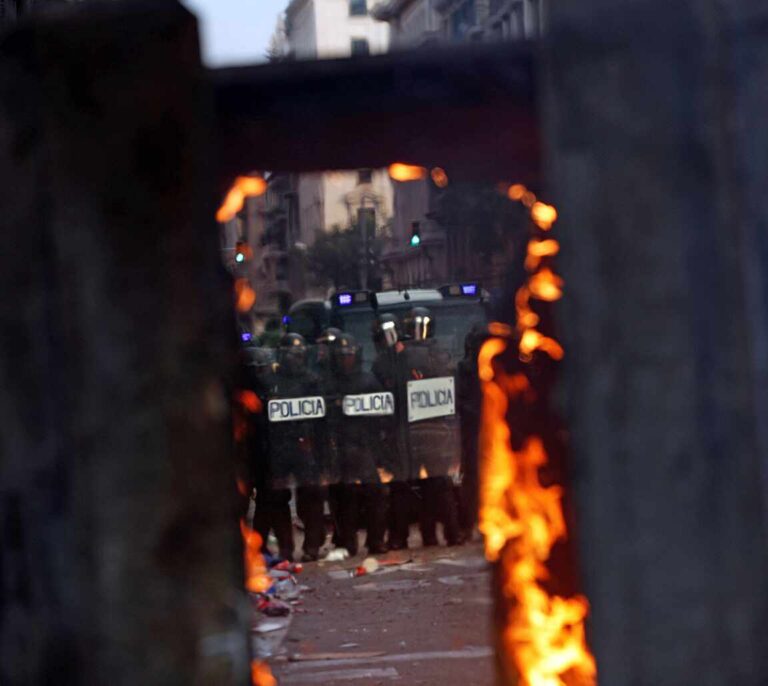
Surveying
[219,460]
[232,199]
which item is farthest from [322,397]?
[219,460]

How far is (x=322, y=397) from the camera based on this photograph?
1312 cm

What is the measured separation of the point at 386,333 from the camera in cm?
1369

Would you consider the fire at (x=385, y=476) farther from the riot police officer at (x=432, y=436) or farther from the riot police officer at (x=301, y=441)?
the riot police officer at (x=301, y=441)

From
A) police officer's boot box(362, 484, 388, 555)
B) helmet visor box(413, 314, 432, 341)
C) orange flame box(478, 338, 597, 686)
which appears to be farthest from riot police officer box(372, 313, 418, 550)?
orange flame box(478, 338, 597, 686)

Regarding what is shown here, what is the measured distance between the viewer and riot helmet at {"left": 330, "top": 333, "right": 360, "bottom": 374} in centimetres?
1316

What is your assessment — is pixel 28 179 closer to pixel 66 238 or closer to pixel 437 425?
pixel 66 238

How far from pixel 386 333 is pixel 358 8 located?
8804cm

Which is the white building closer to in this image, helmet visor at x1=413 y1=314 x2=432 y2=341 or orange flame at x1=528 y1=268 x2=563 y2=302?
helmet visor at x1=413 y1=314 x2=432 y2=341

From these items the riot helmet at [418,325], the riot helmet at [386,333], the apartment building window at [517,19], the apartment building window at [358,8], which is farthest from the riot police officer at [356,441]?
the apartment building window at [358,8]

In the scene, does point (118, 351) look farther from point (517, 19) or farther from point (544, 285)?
point (517, 19)

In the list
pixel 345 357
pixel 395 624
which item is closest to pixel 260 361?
pixel 345 357

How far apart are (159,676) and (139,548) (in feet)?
1.12

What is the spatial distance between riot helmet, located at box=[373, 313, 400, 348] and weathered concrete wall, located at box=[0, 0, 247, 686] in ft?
32.3

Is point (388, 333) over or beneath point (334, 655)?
over
